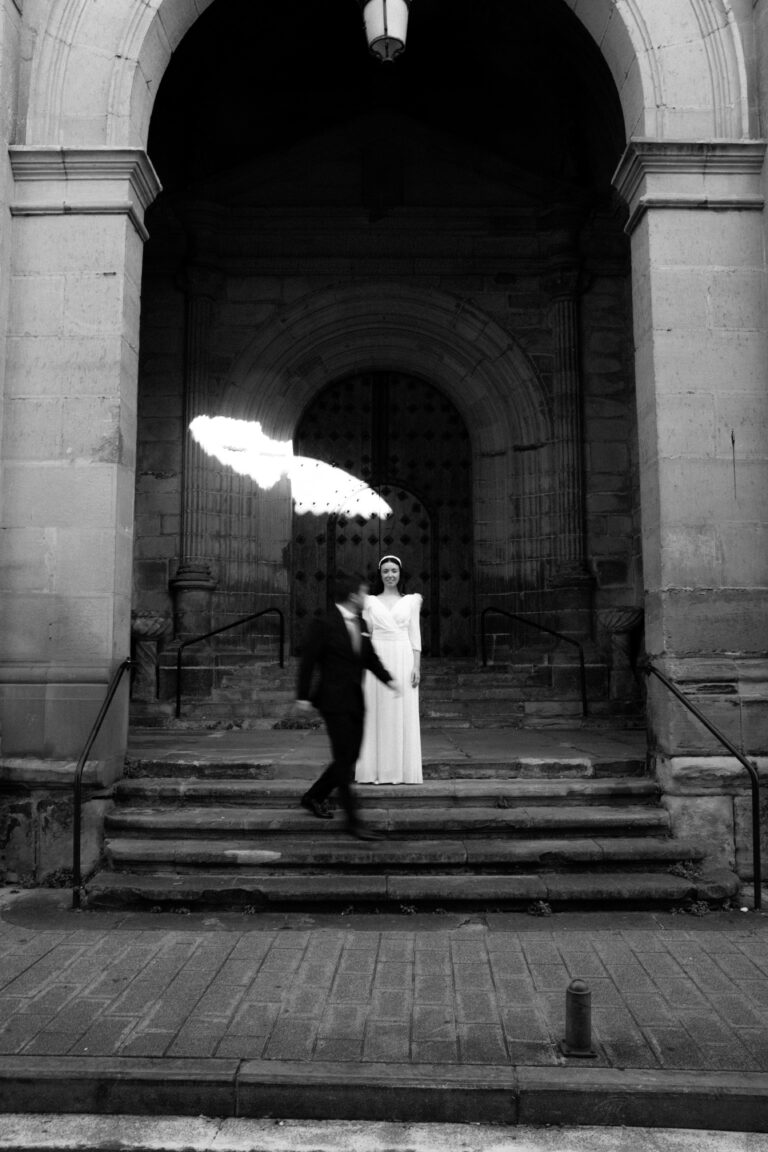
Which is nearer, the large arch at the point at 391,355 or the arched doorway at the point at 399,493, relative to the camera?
the large arch at the point at 391,355

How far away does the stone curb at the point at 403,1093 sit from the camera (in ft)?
10.3

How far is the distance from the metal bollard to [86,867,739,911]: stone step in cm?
180

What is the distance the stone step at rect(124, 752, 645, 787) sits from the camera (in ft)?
21.0

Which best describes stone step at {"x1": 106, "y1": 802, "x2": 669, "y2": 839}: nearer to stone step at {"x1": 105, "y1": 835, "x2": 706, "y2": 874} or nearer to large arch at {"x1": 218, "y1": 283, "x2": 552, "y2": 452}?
stone step at {"x1": 105, "y1": 835, "x2": 706, "y2": 874}

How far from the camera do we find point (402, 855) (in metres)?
5.43

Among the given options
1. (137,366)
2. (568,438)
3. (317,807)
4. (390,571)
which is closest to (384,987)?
(317,807)

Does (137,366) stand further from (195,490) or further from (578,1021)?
(578,1021)

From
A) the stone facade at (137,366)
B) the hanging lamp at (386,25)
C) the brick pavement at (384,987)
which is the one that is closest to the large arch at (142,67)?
the stone facade at (137,366)

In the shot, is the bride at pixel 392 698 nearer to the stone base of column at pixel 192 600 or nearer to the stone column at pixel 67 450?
the stone column at pixel 67 450

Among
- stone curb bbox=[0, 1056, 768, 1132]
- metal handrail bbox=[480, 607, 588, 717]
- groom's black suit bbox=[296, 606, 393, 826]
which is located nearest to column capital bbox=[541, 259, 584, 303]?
metal handrail bbox=[480, 607, 588, 717]

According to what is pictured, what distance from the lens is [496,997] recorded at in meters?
3.93

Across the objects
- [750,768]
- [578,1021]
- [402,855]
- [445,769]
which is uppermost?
[750,768]

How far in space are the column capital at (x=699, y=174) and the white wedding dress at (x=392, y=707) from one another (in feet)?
10.9

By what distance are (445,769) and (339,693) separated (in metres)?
1.23
